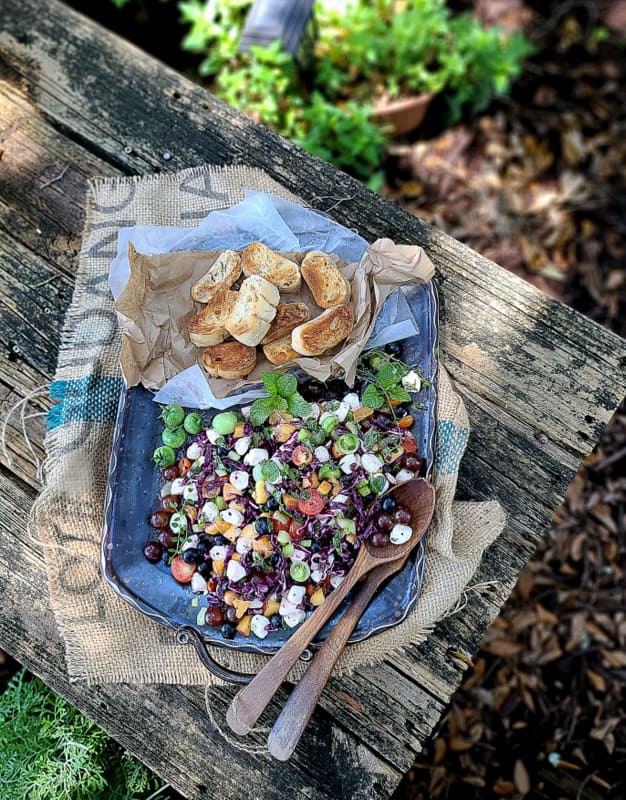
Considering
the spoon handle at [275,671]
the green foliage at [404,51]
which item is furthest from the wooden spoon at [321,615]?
the green foliage at [404,51]

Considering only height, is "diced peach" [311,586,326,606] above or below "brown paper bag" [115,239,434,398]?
below

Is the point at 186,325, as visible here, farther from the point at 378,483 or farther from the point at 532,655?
the point at 532,655

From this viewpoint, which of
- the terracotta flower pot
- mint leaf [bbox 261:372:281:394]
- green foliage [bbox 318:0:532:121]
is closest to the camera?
mint leaf [bbox 261:372:281:394]

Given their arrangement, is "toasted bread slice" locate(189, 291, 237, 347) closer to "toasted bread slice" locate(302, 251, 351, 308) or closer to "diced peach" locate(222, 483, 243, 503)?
"toasted bread slice" locate(302, 251, 351, 308)

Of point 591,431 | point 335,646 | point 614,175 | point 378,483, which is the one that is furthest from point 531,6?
point 335,646

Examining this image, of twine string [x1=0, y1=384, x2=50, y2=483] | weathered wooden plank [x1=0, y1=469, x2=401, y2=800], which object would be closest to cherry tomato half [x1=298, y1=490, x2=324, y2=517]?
weathered wooden plank [x1=0, y1=469, x2=401, y2=800]

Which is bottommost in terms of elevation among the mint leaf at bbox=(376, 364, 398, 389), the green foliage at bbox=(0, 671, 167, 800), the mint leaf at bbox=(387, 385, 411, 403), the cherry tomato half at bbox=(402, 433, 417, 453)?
the green foliage at bbox=(0, 671, 167, 800)

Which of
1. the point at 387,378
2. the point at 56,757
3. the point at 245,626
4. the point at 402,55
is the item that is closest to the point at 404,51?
the point at 402,55
